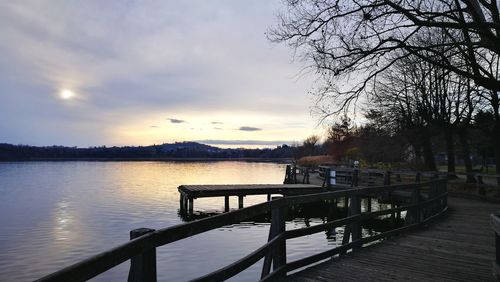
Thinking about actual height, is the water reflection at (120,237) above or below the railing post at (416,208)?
below

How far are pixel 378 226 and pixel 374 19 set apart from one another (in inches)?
477

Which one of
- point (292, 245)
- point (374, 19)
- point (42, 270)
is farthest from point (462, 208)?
point (42, 270)

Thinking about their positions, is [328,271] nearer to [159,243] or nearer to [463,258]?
[463,258]

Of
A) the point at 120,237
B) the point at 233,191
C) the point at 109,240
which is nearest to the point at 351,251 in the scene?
the point at 109,240

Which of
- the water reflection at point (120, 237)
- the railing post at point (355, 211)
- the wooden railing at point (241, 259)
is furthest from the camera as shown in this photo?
the water reflection at point (120, 237)

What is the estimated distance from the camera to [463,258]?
784cm

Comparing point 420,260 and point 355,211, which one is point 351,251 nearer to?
point 355,211

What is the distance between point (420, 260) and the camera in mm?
7504

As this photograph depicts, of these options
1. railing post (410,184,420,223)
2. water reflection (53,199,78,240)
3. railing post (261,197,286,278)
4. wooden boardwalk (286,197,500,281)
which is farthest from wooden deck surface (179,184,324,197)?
railing post (261,197,286,278)

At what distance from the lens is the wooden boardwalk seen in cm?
641

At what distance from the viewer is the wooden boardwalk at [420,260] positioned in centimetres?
641

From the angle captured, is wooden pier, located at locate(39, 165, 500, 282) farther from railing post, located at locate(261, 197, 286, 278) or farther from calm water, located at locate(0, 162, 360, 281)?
calm water, located at locate(0, 162, 360, 281)

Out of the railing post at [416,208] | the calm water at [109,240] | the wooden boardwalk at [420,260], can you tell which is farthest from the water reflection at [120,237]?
the wooden boardwalk at [420,260]

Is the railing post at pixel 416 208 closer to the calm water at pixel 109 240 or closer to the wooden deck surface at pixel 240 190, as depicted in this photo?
the calm water at pixel 109 240
